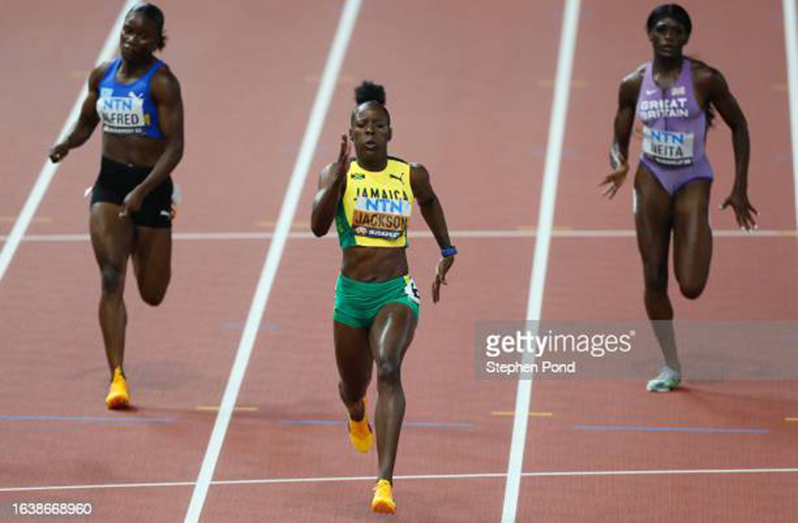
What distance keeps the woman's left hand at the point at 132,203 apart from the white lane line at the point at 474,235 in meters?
2.48

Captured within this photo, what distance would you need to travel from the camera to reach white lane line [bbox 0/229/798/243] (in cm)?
1209

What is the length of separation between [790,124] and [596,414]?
4.32 m

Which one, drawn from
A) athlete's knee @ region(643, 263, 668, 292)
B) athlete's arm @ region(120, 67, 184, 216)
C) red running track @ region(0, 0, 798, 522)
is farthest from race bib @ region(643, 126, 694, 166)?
athlete's arm @ region(120, 67, 184, 216)

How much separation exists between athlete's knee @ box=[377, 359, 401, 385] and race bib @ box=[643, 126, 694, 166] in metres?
2.48

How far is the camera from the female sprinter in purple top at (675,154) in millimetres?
9852

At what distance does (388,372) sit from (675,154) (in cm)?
258

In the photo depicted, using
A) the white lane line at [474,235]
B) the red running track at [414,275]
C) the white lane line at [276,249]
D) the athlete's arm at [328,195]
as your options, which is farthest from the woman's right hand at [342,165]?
the white lane line at [474,235]

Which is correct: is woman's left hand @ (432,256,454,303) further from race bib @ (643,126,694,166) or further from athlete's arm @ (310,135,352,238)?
race bib @ (643,126,694,166)

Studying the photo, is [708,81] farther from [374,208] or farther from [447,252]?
[374,208]

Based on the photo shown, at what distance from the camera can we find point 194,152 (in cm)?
1328

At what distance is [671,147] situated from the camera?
9922 millimetres

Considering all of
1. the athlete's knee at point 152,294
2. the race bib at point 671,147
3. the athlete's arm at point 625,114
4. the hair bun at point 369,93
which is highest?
the athlete's arm at point 625,114

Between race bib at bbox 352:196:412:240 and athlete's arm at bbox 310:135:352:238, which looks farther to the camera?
race bib at bbox 352:196:412:240

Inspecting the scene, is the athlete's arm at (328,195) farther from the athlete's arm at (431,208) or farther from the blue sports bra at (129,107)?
the blue sports bra at (129,107)
